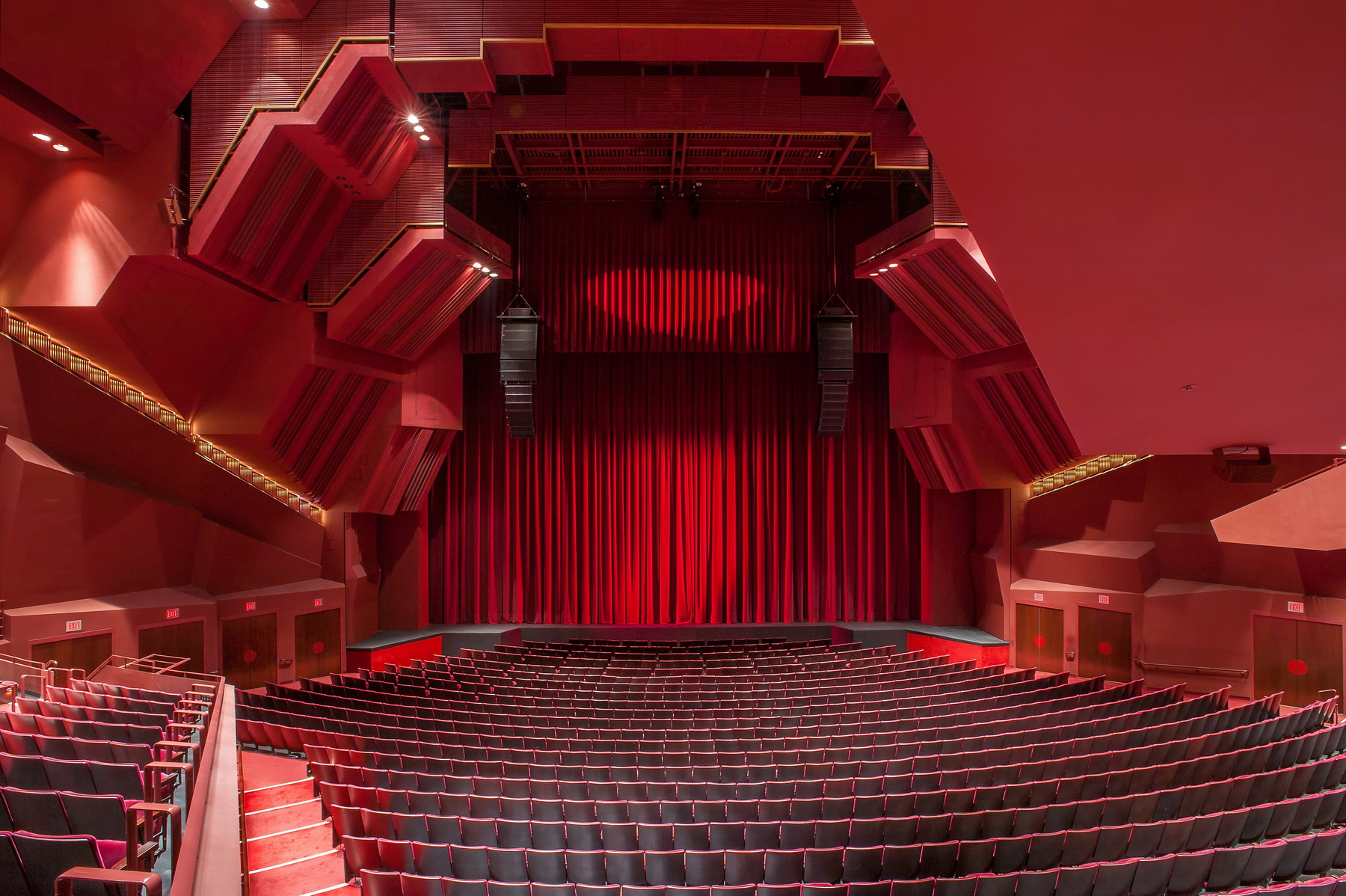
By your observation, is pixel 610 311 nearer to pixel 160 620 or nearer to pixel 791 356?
pixel 791 356

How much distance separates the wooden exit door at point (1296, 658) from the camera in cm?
931

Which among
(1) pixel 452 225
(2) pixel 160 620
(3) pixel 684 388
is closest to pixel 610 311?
(3) pixel 684 388

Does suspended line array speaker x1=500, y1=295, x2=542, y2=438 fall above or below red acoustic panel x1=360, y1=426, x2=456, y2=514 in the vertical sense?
above

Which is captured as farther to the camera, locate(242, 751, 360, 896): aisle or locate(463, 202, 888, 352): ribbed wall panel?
A: locate(463, 202, 888, 352): ribbed wall panel

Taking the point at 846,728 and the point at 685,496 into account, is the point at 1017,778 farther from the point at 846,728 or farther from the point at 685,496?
the point at 685,496

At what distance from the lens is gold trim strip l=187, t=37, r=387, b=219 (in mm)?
8906

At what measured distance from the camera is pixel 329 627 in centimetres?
1229

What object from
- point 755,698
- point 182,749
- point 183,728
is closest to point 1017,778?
point 755,698

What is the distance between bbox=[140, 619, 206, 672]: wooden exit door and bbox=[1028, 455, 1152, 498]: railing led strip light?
534 inches

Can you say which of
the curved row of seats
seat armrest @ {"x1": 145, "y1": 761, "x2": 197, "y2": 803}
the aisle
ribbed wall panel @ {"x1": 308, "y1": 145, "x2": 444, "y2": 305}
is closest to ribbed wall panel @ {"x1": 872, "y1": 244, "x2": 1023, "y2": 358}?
the curved row of seats

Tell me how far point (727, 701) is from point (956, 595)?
793cm

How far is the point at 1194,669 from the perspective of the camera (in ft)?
35.0

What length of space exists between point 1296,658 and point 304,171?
14.6 m

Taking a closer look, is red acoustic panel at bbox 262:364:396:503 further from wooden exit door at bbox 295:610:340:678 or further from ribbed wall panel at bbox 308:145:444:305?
wooden exit door at bbox 295:610:340:678
